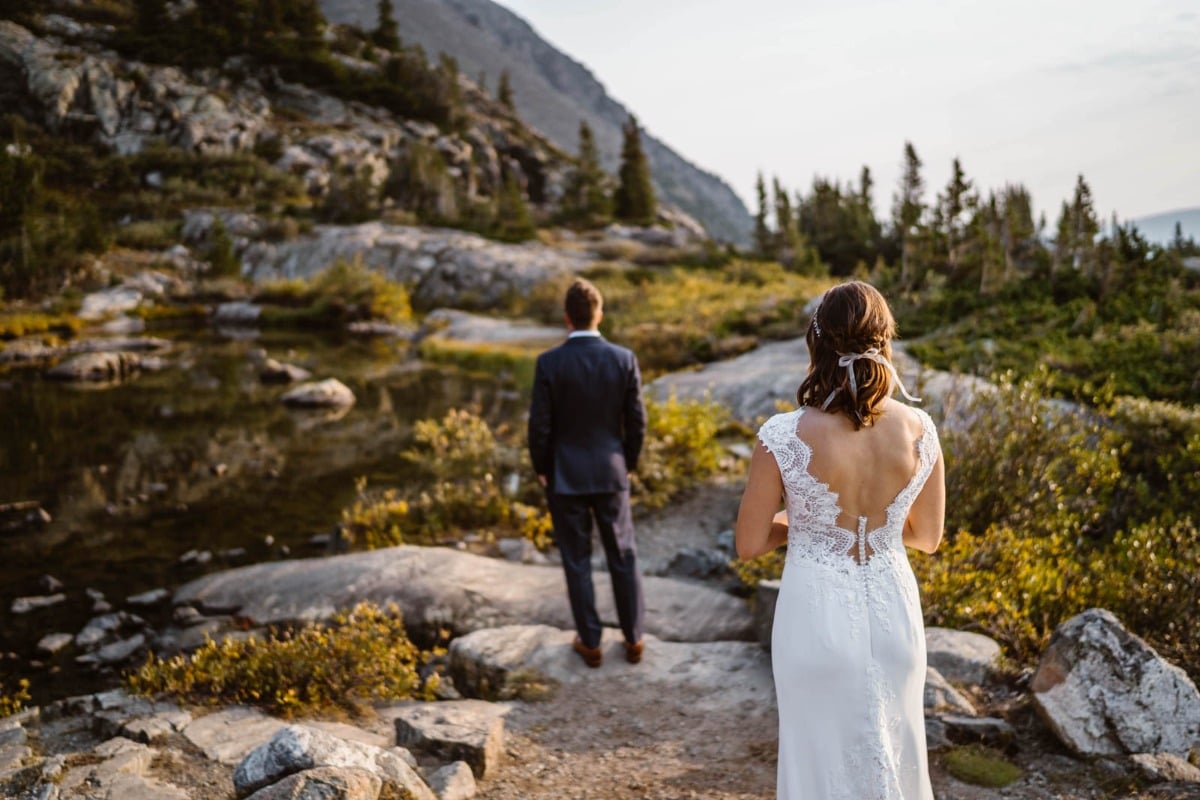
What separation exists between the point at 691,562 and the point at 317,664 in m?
3.89

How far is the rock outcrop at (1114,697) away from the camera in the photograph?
13.4 feet

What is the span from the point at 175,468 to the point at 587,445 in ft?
33.2

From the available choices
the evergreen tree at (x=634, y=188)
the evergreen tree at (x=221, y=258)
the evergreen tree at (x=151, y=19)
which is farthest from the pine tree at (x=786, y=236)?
the evergreen tree at (x=151, y=19)

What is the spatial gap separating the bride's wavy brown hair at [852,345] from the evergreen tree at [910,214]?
1695 centimetres

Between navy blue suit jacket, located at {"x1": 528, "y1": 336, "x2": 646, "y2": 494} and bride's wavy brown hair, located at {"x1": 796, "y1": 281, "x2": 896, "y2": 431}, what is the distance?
2.82 metres

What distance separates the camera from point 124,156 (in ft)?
187

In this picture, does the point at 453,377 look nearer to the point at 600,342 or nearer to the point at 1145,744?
the point at 600,342

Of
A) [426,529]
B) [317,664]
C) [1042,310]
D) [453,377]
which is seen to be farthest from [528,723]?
[453,377]

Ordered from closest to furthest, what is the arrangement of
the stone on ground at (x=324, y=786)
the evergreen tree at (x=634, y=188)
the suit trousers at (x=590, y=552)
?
1. the stone on ground at (x=324, y=786)
2. the suit trousers at (x=590, y=552)
3. the evergreen tree at (x=634, y=188)

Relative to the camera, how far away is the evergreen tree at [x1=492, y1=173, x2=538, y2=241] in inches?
1781

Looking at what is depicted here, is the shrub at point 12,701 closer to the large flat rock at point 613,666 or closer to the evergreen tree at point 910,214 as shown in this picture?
the large flat rock at point 613,666

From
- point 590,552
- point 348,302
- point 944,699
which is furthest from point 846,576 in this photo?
point 348,302

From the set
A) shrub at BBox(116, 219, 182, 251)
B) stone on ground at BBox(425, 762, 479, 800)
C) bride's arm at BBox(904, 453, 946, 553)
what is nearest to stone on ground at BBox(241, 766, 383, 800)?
stone on ground at BBox(425, 762, 479, 800)

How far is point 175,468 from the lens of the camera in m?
13.2
